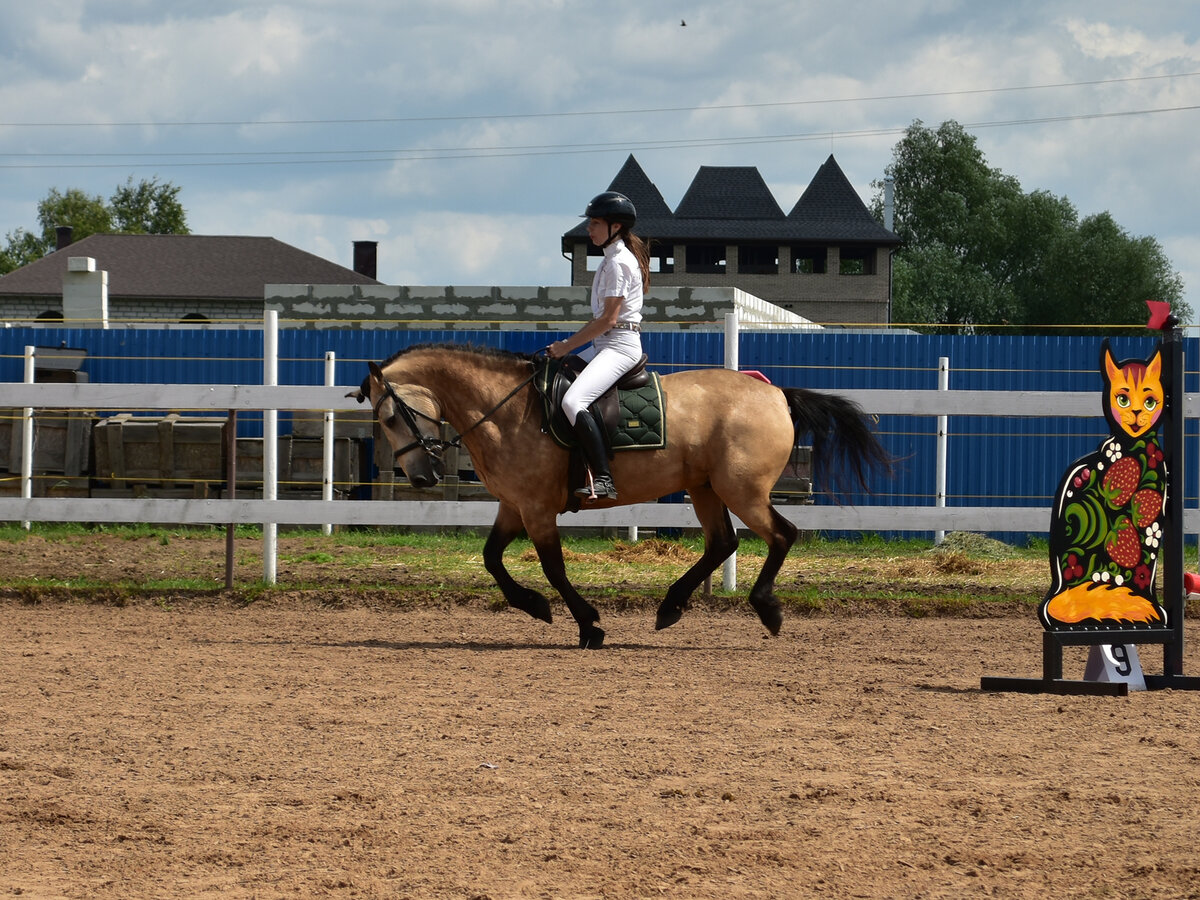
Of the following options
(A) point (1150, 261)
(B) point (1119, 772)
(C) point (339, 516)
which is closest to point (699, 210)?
(A) point (1150, 261)

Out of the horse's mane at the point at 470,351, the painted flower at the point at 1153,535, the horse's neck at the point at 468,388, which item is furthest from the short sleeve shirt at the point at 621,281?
the painted flower at the point at 1153,535

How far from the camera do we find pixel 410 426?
7.37 metres

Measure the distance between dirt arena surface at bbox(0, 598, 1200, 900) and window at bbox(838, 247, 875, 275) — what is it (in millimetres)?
54957

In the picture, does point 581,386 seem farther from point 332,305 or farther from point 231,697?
point 332,305

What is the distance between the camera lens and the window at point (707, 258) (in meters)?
61.8

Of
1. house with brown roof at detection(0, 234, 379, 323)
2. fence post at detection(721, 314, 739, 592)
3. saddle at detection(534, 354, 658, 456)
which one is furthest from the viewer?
house with brown roof at detection(0, 234, 379, 323)

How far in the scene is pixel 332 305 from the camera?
21.9 meters

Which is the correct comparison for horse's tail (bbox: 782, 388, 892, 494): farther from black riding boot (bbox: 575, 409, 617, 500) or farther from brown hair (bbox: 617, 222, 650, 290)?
black riding boot (bbox: 575, 409, 617, 500)

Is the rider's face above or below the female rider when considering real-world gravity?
above

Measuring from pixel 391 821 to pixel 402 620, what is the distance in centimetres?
497

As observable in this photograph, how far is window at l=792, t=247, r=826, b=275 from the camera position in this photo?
202 ft

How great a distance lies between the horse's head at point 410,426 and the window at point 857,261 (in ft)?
181

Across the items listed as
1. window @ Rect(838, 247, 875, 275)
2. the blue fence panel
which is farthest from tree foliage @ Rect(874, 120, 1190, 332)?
the blue fence panel

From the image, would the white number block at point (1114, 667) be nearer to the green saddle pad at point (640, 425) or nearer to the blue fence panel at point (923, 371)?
the green saddle pad at point (640, 425)
